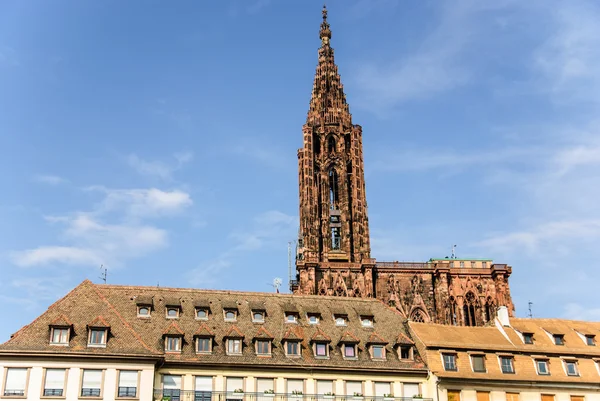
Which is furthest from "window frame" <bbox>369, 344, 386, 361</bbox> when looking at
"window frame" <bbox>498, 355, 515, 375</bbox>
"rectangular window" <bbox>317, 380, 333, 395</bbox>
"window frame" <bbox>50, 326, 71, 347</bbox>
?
"window frame" <bbox>50, 326, 71, 347</bbox>

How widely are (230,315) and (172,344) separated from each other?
609 centimetres

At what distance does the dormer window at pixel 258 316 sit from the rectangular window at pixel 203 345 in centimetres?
512

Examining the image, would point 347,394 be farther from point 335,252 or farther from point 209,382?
point 335,252

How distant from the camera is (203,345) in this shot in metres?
57.6

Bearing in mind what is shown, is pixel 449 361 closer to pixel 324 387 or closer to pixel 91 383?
pixel 324 387

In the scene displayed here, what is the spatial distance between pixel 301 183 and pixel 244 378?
209 feet

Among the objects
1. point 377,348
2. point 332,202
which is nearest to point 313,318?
point 377,348

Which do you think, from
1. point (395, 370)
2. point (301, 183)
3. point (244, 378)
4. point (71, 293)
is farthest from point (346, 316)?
point (301, 183)

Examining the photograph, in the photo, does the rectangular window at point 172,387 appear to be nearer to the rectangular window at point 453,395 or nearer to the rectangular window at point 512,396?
the rectangular window at point 453,395

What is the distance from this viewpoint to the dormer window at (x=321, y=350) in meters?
59.2

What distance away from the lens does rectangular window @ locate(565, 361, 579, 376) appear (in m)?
62.2

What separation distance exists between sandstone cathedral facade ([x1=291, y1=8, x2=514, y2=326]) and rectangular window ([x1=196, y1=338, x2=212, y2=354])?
155 feet

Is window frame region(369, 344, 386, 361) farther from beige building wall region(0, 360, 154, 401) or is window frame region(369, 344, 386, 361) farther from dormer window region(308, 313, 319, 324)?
beige building wall region(0, 360, 154, 401)

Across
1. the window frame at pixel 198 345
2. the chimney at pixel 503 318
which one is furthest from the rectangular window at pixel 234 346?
the chimney at pixel 503 318
